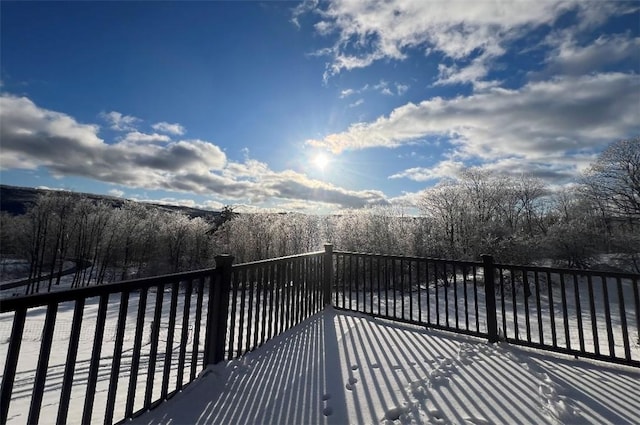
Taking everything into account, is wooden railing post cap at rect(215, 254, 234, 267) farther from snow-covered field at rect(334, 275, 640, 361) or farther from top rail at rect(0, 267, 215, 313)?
snow-covered field at rect(334, 275, 640, 361)

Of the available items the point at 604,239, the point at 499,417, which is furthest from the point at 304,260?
the point at 604,239

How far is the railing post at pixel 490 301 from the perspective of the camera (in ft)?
11.2

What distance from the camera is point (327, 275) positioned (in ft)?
16.2

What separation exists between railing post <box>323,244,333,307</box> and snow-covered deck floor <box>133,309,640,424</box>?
4.73 ft

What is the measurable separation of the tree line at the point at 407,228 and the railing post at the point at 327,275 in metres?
1.85

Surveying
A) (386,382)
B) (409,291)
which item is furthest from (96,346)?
(409,291)

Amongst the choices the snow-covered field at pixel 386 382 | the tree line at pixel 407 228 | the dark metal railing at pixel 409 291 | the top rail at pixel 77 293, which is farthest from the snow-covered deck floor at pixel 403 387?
the tree line at pixel 407 228

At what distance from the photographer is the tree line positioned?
14.0m

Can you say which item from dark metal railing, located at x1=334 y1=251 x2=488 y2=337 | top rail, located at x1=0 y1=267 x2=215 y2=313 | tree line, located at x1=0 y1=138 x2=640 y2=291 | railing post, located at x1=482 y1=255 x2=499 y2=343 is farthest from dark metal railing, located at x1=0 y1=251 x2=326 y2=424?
railing post, located at x1=482 y1=255 x2=499 y2=343

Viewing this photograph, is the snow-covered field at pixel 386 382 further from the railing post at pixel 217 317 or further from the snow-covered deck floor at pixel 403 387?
the railing post at pixel 217 317

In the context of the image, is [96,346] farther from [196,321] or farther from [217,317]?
[217,317]

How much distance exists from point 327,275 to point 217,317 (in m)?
2.49

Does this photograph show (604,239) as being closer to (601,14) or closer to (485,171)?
(485,171)

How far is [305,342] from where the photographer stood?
338 centimetres
